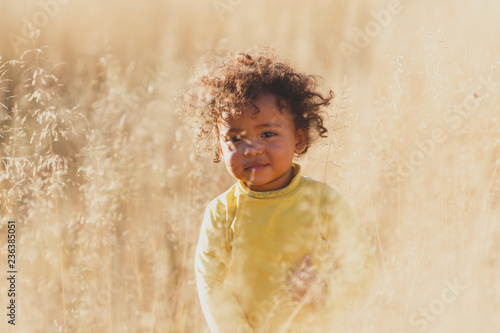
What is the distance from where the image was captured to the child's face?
2123 millimetres

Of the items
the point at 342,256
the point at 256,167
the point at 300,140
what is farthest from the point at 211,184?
the point at 342,256

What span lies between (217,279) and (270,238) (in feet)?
0.82

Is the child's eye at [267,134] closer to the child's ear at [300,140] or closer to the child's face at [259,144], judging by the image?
the child's face at [259,144]

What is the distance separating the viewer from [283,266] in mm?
2117

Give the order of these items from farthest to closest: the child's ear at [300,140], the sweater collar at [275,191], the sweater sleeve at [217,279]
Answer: the child's ear at [300,140] → the sweater collar at [275,191] → the sweater sleeve at [217,279]

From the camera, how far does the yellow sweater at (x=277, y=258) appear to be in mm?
2080

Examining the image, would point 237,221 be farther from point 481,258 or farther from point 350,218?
point 481,258

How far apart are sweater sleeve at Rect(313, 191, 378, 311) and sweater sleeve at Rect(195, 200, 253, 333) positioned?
0.33 m

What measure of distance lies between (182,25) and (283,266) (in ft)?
9.78

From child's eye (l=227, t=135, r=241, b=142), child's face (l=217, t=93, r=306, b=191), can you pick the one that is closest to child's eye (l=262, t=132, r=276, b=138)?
child's face (l=217, t=93, r=306, b=191)

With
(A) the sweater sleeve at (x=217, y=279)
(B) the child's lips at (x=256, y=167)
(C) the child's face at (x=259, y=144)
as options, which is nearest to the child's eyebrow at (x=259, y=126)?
(C) the child's face at (x=259, y=144)

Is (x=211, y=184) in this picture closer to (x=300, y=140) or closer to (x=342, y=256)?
(x=300, y=140)

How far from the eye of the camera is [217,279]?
2.15 metres

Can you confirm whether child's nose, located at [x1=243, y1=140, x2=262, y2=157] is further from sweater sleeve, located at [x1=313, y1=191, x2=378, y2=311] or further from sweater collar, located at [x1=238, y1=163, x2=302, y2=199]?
sweater sleeve, located at [x1=313, y1=191, x2=378, y2=311]
